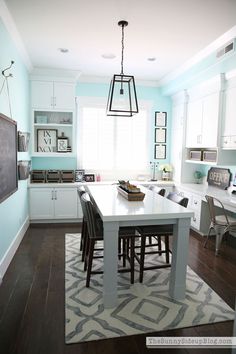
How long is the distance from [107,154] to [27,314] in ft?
12.4

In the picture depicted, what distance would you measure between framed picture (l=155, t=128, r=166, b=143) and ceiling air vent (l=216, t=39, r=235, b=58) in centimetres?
221

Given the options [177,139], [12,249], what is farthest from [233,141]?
[12,249]

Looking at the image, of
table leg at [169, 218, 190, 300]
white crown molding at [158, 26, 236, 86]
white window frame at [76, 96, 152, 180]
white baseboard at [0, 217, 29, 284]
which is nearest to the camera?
table leg at [169, 218, 190, 300]

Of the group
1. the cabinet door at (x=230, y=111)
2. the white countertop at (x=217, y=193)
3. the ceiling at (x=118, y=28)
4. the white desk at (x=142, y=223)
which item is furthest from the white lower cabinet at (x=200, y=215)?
the ceiling at (x=118, y=28)

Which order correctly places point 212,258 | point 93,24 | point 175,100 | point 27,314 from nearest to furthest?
1. point 27,314
2. point 93,24
3. point 212,258
4. point 175,100

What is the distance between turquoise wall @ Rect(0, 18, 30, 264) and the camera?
2979mm

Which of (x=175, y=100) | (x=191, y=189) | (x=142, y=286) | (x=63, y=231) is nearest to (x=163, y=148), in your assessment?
(x=175, y=100)

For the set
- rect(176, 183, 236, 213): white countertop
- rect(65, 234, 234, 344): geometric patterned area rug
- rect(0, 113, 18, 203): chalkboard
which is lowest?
rect(65, 234, 234, 344): geometric patterned area rug

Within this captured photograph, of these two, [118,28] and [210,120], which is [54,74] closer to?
[118,28]

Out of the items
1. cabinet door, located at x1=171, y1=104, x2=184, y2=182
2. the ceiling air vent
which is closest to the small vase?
cabinet door, located at x1=171, y1=104, x2=184, y2=182

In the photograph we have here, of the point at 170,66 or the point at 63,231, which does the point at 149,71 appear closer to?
the point at 170,66

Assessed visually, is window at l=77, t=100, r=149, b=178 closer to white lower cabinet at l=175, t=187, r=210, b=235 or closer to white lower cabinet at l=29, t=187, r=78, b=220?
white lower cabinet at l=29, t=187, r=78, b=220

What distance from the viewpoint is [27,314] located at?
225cm

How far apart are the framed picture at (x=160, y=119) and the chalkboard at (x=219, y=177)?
5.15ft
